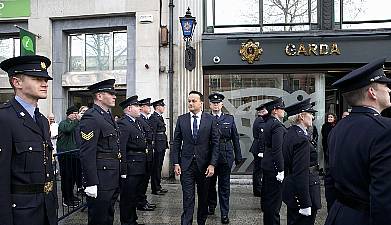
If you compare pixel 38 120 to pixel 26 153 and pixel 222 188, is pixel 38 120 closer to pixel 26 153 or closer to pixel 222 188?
pixel 26 153

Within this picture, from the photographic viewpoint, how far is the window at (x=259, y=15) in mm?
11719

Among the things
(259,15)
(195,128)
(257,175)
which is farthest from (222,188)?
(259,15)

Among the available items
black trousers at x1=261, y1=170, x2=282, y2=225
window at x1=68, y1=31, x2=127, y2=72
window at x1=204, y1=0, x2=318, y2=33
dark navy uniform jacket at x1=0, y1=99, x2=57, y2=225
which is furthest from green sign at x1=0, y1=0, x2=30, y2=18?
dark navy uniform jacket at x1=0, y1=99, x2=57, y2=225

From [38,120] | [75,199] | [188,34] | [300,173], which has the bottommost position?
[75,199]

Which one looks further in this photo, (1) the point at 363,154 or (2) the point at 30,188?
(2) the point at 30,188

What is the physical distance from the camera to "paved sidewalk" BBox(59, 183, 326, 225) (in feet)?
23.1

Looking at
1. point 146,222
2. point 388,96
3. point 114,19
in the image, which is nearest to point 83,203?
point 146,222

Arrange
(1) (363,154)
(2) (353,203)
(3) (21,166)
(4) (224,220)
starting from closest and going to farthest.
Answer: (1) (363,154) < (2) (353,203) < (3) (21,166) < (4) (224,220)

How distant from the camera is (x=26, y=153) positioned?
3432 mm

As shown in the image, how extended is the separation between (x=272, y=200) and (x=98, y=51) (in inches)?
333

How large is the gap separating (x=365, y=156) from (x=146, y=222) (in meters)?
5.08

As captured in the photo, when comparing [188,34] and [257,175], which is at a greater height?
[188,34]

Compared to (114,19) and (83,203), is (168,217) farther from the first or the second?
(114,19)

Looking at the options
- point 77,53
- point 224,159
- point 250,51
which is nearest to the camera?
point 224,159
